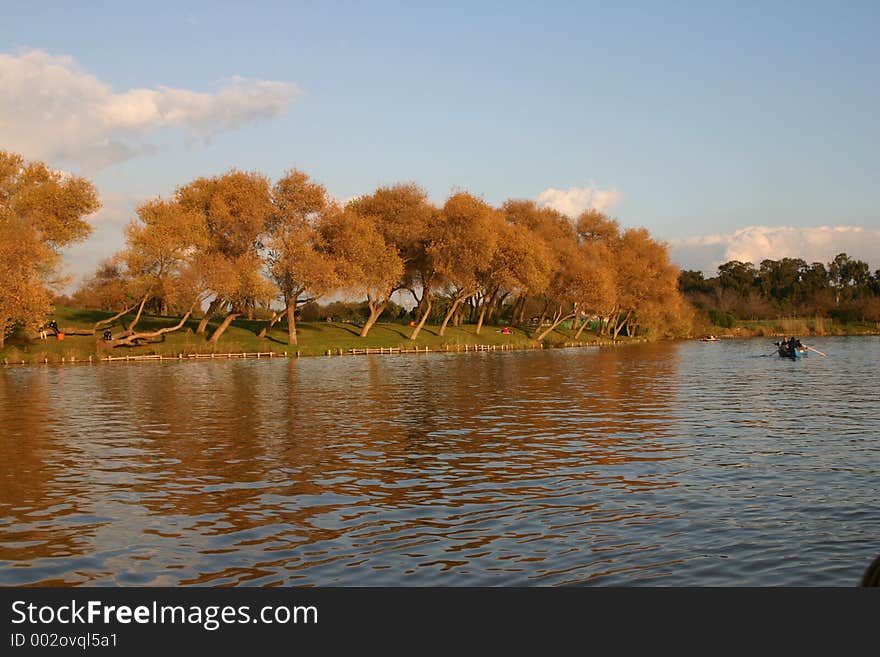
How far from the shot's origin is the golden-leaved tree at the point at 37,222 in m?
73.9

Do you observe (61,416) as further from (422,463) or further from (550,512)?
(550,512)

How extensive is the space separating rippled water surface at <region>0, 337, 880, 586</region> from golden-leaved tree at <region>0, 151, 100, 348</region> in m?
35.1

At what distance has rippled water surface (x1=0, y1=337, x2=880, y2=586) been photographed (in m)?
13.9

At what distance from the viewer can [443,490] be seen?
66.2 feet

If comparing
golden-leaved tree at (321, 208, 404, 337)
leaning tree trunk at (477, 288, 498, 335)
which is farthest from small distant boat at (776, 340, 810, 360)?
leaning tree trunk at (477, 288, 498, 335)

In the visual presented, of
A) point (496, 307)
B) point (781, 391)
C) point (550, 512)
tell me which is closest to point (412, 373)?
point (781, 391)

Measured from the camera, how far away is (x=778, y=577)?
13094 millimetres

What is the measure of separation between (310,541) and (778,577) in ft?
25.9

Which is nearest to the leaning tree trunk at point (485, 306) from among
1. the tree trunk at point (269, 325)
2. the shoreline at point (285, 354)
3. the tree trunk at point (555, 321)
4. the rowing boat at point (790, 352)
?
the shoreline at point (285, 354)

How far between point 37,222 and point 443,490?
259 ft

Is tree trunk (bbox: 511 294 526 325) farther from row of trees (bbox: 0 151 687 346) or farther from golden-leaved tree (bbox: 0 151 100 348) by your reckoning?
golden-leaved tree (bbox: 0 151 100 348)

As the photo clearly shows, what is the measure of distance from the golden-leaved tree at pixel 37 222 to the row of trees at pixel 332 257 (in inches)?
19.4
